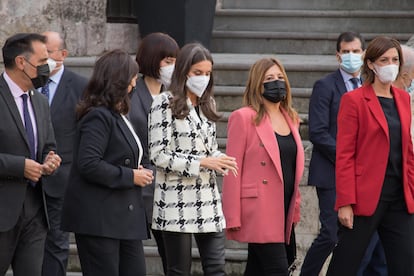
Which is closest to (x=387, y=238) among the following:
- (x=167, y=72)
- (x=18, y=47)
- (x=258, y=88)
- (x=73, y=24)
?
(x=258, y=88)

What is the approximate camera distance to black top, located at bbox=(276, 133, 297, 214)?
28.1ft

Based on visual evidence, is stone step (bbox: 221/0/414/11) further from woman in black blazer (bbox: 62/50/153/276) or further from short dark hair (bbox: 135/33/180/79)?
woman in black blazer (bbox: 62/50/153/276)

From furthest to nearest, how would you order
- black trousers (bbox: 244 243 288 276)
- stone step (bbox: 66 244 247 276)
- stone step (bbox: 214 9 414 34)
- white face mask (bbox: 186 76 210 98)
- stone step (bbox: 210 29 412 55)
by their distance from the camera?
stone step (bbox: 214 9 414 34), stone step (bbox: 210 29 412 55), stone step (bbox: 66 244 247 276), black trousers (bbox: 244 243 288 276), white face mask (bbox: 186 76 210 98)

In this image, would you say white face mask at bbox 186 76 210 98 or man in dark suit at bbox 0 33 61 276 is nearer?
man in dark suit at bbox 0 33 61 276

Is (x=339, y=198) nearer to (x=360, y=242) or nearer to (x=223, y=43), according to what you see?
(x=360, y=242)

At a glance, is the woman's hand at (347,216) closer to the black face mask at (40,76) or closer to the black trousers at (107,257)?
the black trousers at (107,257)

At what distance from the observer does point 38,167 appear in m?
7.43

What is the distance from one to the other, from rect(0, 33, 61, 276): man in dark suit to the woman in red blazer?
6.08 feet

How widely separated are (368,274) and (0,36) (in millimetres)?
4271

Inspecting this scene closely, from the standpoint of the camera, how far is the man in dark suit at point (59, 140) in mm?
9219

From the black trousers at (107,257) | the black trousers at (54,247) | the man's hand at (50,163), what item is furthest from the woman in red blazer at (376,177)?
the black trousers at (54,247)

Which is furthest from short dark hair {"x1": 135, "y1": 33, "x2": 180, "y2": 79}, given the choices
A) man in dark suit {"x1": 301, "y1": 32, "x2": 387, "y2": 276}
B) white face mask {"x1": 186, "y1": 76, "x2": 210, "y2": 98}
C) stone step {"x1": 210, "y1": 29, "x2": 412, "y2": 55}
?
stone step {"x1": 210, "y1": 29, "x2": 412, "y2": 55}

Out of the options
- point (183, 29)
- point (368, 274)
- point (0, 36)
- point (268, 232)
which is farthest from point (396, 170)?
point (0, 36)

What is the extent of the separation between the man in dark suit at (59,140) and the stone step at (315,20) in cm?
419
